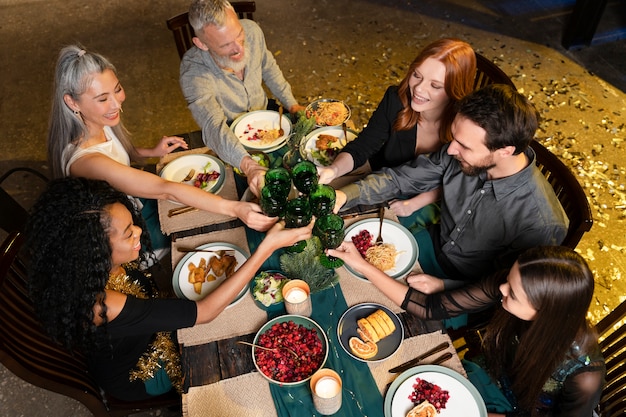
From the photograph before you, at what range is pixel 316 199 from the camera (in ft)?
6.49

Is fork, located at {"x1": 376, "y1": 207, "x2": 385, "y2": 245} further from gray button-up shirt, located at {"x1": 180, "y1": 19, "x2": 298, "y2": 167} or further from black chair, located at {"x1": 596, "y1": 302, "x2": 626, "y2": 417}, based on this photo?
black chair, located at {"x1": 596, "y1": 302, "x2": 626, "y2": 417}

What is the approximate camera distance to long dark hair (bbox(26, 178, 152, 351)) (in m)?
1.64

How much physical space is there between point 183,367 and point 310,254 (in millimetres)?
625

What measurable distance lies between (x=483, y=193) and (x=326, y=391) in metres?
1.04

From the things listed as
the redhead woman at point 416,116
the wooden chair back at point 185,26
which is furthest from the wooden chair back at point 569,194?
the wooden chair back at point 185,26

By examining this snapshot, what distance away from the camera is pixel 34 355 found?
1.84m

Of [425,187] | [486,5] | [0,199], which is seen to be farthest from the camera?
[486,5]

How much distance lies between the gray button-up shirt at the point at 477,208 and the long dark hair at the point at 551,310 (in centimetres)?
30

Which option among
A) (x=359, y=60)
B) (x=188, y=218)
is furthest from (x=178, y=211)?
(x=359, y=60)

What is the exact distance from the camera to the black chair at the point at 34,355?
5.77 feet

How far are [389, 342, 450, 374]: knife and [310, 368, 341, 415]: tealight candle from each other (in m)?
0.22

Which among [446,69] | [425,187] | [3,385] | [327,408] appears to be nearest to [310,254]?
[327,408]

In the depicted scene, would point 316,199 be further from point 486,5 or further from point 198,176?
point 486,5

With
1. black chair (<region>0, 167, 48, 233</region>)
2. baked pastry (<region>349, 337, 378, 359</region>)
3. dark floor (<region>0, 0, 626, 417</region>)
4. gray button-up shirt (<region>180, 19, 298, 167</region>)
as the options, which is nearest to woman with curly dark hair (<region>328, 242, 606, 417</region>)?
baked pastry (<region>349, 337, 378, 359</region>)
